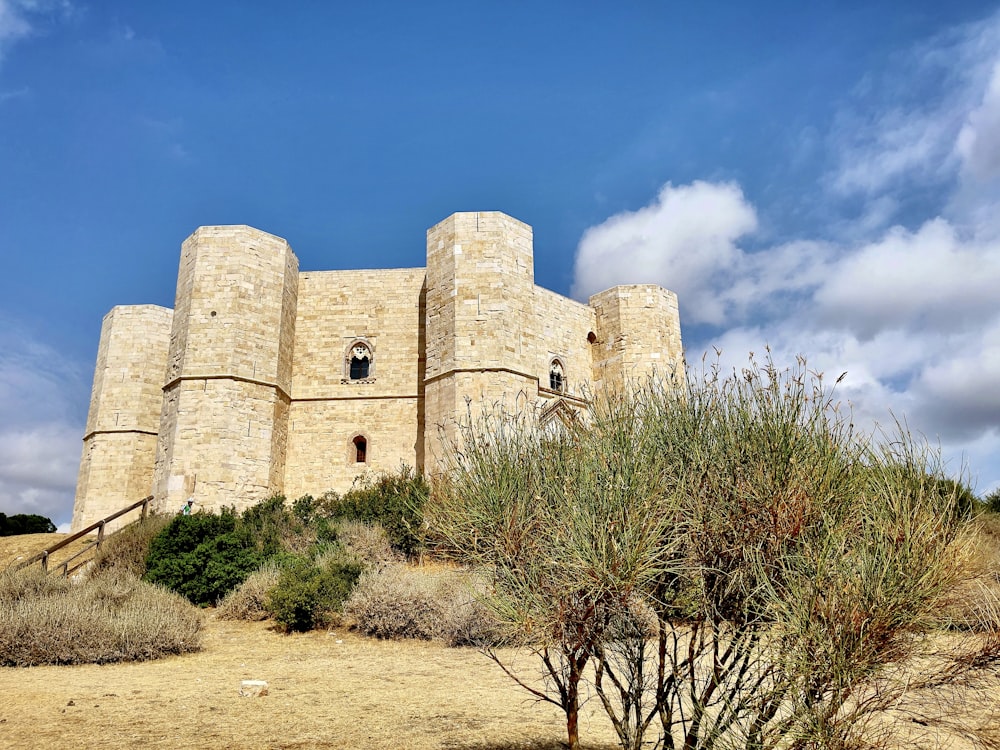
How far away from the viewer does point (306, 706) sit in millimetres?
5961

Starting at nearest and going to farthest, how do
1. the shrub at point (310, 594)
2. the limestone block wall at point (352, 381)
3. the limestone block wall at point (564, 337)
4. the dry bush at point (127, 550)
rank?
the shrub at point (310, 594) → the dry bush at point (127, 550) → the limestone block wall at point (352, 381) → the limestone block wall at point (564, 337)

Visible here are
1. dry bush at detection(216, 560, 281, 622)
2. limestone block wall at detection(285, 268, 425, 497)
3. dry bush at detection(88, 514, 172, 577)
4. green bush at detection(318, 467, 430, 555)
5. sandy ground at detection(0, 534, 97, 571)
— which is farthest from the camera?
limestone block wall at detection(285, 268, 425, 497)

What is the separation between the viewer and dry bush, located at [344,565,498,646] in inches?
352

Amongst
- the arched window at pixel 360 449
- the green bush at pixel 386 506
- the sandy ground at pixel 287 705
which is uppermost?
the arched window at pixel 360 449

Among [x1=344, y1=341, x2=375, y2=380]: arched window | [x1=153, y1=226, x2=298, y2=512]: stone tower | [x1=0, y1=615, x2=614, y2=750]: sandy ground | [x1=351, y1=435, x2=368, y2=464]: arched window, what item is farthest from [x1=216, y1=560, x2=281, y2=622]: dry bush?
[x1=344, y1=341, x2=375, y2=380]: arched window

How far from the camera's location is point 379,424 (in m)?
19.1

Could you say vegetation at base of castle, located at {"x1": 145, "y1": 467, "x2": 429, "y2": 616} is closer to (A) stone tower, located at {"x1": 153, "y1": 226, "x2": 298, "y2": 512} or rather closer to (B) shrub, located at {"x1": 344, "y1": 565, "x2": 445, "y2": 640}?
(B) shrub, located at {"x1": 344, "y1": 565, "x2": 445, "y2": 640}

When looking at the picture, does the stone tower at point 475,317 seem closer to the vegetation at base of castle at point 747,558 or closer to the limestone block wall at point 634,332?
the limestone block wall at point 634,332

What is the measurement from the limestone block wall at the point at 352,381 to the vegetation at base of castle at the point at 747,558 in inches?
577

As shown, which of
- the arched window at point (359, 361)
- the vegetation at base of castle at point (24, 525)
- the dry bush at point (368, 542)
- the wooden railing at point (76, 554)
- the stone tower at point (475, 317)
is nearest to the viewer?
the wooden railing at point (76, 554)

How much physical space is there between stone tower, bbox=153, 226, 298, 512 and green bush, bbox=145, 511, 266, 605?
360 centimetres

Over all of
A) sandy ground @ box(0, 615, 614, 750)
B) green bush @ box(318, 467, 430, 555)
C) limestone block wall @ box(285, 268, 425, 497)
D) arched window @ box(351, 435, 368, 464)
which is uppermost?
limestone block wall @ box(285, 268, 425, 497)

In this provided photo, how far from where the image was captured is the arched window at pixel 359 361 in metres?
19.7

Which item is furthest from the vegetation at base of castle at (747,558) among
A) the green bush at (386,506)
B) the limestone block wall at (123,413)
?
the limestone block wall at (123,413)
